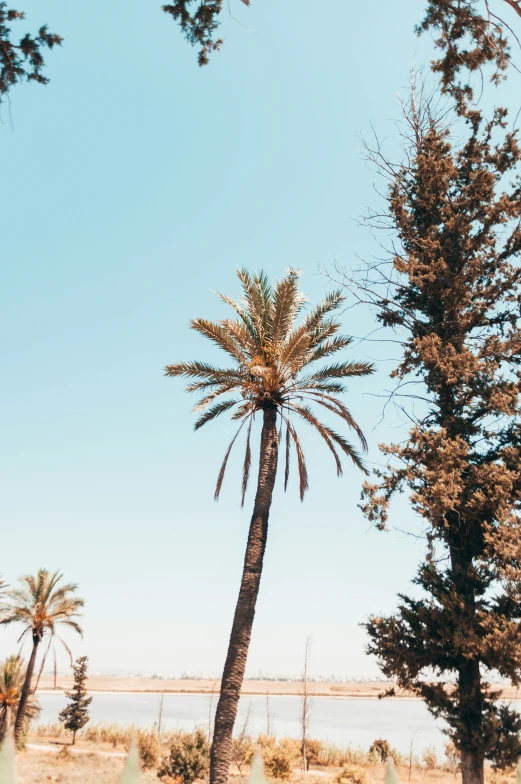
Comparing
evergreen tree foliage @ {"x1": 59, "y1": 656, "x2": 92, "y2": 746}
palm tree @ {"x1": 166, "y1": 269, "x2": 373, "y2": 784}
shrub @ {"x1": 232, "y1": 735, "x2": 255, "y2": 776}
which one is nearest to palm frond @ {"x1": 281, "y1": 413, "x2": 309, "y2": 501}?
palm tree @ {"x1": 166, "y1": 269, "x2": 373, "y2": 784}

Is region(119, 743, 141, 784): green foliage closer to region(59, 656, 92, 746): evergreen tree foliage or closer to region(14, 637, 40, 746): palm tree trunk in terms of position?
region(14, 637, 40, 746): palm tree trunk

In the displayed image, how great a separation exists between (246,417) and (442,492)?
5.50 meters

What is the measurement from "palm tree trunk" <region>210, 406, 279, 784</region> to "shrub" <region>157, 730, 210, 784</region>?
11365mm

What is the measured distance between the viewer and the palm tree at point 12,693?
2903 centimetres

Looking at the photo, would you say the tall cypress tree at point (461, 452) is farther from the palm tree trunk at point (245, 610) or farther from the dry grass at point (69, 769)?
the dry grass at point (69, 769)

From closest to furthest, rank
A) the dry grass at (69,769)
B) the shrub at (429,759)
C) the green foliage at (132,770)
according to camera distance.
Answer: the green foliage at (132,770) → the dry grass at (69,769) → the shrub at (429,759)

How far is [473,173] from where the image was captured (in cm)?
1755

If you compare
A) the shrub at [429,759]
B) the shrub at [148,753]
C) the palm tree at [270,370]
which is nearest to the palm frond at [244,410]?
the palm tree at [270,370]

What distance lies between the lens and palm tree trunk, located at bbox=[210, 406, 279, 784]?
1200 cm

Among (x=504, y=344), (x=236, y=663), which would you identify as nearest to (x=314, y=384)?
(x=504, y=344)

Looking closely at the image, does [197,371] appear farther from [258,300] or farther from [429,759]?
[429,759]

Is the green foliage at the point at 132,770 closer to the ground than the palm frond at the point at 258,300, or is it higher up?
closer to the ground

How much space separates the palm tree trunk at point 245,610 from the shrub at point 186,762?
1136 cm

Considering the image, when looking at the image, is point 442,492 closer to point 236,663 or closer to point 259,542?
point 259,542
